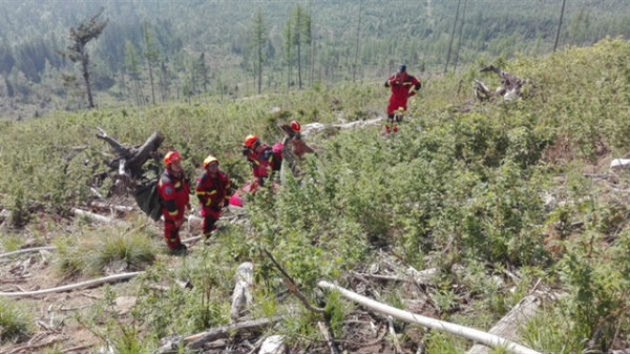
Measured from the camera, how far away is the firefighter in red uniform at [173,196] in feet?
20.3

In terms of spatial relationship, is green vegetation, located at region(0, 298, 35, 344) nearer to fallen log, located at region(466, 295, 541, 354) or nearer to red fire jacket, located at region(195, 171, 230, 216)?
red fire jacket, located at region(195, 171, 230, 216)

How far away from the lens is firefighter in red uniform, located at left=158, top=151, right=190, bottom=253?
6.18 m

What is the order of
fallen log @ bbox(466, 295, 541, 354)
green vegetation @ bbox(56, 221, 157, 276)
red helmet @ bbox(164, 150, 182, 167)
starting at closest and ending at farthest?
fallen log @ bbox(466, 295, 541, 354)
green vegetation @ bbox(56, 221, 157, 276)
red helmet @ bbox(164, 150, 182, 167)

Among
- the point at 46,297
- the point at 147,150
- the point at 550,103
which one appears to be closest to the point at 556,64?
the point at 550,103

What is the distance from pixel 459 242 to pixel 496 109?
473cm

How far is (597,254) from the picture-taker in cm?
322

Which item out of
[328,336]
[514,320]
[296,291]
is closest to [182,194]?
[296,291]

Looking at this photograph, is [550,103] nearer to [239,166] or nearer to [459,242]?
[459,242]

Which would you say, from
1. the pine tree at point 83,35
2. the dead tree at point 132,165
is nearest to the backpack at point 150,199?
the dead tree at point 132,165

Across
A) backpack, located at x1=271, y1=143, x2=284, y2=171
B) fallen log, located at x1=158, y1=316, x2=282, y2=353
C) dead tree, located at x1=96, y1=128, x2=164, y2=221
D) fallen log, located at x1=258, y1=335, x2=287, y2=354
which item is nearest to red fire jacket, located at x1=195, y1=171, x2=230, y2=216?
backpack, located at x1=271, y1=143, x2=284, y2=171

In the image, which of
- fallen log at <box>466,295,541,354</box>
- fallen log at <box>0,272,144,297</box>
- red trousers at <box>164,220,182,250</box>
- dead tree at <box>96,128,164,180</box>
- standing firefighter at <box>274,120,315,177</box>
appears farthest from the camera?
dead tree at <box>96,128,164,180</box>

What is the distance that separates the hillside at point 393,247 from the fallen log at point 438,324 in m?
0.08

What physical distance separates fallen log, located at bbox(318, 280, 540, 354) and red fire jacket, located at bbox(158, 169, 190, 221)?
3.31m

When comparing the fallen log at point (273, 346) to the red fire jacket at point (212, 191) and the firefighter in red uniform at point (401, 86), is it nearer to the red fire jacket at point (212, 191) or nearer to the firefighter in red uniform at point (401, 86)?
the red fire jacket at point (212, 191)
